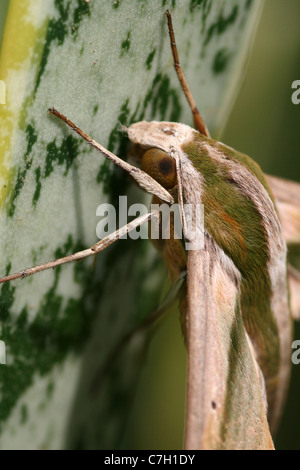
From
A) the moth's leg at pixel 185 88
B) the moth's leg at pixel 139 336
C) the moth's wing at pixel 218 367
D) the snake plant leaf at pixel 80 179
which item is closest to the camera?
the snake plant leaf at pixel 80 179

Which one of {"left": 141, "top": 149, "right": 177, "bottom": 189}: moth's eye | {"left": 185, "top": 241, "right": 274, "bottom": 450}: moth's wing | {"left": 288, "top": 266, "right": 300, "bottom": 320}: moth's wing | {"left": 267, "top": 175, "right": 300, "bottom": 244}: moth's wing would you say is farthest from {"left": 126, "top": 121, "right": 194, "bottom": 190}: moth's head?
{"left": 288, "top": 266, "right": 300, "bottom": 320}: moth's wing

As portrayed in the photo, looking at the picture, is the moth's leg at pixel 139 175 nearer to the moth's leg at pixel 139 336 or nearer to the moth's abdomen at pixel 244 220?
the moth's abdomen at pixel 244 220

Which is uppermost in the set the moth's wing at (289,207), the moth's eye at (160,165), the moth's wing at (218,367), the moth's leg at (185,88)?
the moth's leg at (185,88)

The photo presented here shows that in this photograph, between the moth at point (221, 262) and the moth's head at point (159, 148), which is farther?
the moth's head at point (159, 148)

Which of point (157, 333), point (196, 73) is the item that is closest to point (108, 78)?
point (196, 73)

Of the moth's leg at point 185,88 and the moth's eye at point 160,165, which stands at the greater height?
the moth's leg at point 185,88

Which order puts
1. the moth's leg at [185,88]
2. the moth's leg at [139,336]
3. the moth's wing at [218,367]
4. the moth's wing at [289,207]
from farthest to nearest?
the moth's wing at [289,207]
the moth's leg at [139,336]
the moth's leg at [185,88]
the moth's wing at [218,367]

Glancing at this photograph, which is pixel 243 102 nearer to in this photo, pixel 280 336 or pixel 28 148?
pixel 280 336

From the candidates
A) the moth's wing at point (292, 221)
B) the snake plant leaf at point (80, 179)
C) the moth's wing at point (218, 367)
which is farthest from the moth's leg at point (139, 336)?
the moth's wing at point (292, 221)

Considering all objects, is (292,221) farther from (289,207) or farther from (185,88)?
(185,88)
